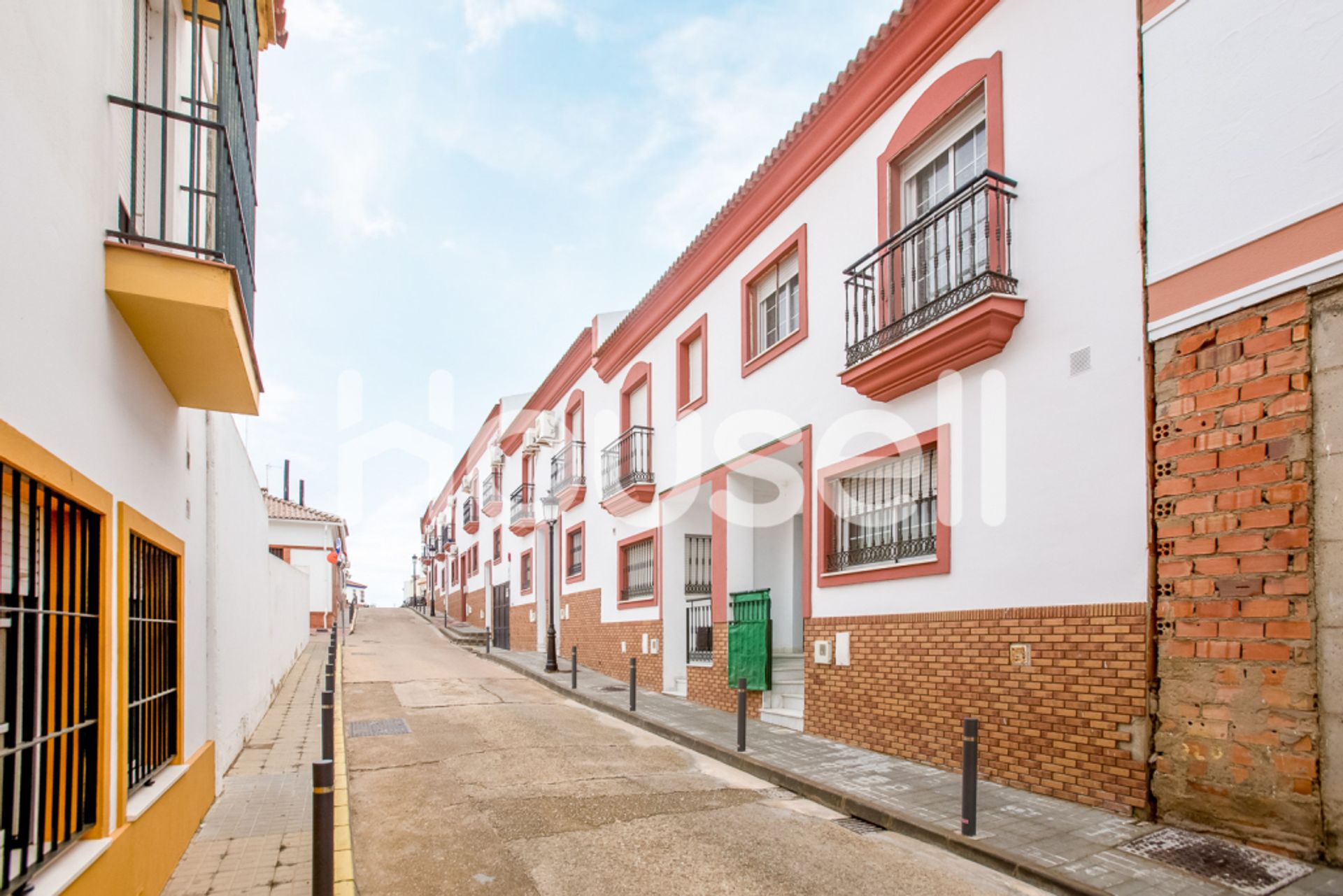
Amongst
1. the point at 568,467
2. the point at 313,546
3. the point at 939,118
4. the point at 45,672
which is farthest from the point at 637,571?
the point at 313,546

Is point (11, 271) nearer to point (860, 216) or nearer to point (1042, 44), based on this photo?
point (1042, 44)

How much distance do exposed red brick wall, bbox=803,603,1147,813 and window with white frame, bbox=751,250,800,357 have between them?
432 cm

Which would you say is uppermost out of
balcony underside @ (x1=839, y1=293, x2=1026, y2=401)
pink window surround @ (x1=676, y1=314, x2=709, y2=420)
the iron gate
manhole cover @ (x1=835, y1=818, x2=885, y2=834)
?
pink window surround @ (x1=676, y1=314, x2=709, y2=420)

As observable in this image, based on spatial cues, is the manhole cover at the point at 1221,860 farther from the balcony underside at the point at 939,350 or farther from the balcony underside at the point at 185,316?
the balcony underside at the point at 185,316

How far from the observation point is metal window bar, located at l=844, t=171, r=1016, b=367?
290 inches

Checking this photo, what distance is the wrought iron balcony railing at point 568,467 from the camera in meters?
19.3

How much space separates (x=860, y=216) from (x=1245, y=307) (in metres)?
4.69

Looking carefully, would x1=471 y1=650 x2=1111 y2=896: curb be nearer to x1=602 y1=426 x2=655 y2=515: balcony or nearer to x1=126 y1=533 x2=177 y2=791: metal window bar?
x1=602 y1=426 x2=655 y2=515: balcony

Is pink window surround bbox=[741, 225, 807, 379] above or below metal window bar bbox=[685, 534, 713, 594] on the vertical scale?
above

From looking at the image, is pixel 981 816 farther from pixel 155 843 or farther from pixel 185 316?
pixel 185 316

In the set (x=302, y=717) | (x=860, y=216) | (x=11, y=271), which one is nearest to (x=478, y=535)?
(x=302, y=717)

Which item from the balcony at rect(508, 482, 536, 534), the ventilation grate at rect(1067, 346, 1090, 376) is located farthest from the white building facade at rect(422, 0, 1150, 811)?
the balcony at rect(508, 482, 536, 534)

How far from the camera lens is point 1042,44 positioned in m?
7.17

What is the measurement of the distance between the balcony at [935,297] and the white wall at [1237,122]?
133 centimetres
